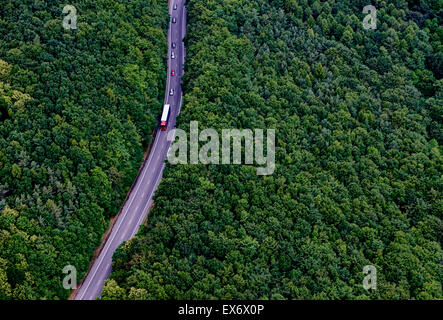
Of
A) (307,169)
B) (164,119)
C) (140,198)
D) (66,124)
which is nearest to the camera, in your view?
(66,124)

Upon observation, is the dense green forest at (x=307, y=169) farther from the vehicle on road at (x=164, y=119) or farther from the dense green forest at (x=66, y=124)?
the dense green forest at (x=66, y=124)

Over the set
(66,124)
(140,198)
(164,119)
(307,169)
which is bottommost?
(140,198)

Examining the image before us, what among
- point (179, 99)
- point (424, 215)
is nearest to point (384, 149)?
point (424, 215)

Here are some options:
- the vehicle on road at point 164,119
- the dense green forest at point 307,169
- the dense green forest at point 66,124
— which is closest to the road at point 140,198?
the vehicle on road at point 164,119

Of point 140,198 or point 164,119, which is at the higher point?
point 164,119

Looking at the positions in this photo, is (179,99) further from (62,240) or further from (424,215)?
(424,215)

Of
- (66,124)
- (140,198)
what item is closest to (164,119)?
(140,198)

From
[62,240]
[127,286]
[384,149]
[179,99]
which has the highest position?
[179,99]

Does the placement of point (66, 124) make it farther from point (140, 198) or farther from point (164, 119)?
point (164, 119)

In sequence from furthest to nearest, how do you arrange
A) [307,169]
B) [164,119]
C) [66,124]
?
[164,119] → [307,169] → [66,124]
